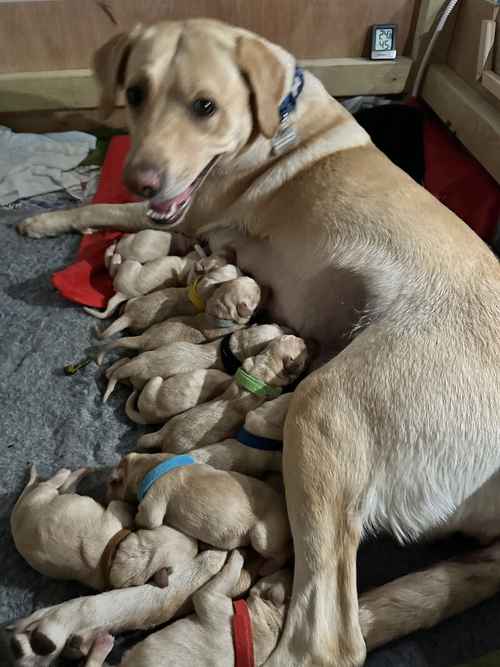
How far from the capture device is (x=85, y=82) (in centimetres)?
291

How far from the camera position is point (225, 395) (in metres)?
1.57

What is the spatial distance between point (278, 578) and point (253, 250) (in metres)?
1.08

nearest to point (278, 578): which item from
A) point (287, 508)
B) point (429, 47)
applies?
point (287, 508)

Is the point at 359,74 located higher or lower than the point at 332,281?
higher

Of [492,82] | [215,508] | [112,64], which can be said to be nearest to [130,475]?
[215,508]

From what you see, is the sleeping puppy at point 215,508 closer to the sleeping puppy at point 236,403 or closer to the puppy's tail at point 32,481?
the sleeping puppy at point 236,403

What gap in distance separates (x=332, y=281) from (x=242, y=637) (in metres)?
0.98

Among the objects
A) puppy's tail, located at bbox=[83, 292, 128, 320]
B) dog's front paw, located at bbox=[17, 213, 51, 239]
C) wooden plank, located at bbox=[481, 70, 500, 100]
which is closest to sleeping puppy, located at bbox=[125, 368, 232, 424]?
puppy's tail, located at bbox=[83, 292, 128, 320]

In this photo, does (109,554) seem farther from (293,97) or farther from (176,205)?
(293,97)

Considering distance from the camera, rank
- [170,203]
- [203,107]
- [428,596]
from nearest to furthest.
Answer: [428,596] < [203,107] < [170,203]

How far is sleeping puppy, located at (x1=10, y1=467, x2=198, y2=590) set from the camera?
121 centimetres

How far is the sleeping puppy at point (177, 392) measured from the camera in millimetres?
1601

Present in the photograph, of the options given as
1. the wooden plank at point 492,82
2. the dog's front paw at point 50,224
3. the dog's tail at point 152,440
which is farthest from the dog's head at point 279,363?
the wooden plank at point 492,82

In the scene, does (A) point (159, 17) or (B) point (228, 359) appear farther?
(A) point (159, 17)
